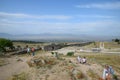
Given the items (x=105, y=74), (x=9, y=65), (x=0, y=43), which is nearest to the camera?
(x=105, y=74)

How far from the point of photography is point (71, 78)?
27094mm

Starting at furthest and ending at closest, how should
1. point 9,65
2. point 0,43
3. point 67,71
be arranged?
point 0,43 < point 9,65 < point 67,71

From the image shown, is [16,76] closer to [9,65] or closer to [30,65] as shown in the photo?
[30,65]

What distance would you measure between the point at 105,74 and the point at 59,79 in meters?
4.72

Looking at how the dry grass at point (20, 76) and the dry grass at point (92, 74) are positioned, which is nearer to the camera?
the dry grass at point (20, 76)

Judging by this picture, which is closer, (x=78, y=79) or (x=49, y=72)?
(x=78, y=79)

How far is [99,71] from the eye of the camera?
30953mm

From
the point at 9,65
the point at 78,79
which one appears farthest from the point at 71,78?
the point at 9,65

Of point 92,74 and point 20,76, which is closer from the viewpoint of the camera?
point 20,76

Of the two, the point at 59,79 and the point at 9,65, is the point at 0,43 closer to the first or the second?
the point at 9,65

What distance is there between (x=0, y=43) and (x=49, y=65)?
2173 inches

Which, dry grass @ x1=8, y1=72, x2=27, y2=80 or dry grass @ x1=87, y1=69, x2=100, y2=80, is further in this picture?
dry grass @ x1=87, y1=69, x2=100, y2=80

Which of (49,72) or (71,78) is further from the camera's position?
(49,72)

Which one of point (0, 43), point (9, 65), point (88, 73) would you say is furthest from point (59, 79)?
point (0, 43)
